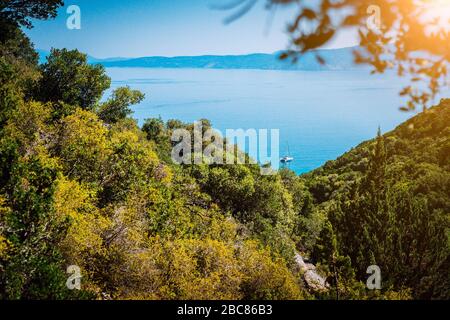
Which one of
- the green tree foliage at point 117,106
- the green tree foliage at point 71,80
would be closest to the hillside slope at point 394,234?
the green tree foliage at point 117,106

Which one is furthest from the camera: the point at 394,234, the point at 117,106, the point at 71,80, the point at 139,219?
the point at 117,106

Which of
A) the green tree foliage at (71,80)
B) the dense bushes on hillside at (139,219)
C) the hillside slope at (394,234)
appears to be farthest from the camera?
the green tree foliage at (71,80)

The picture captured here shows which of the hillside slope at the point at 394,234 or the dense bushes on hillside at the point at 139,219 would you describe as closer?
the dense bushes on hillside at the point at 139,219

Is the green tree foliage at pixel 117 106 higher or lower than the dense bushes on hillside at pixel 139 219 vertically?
higher

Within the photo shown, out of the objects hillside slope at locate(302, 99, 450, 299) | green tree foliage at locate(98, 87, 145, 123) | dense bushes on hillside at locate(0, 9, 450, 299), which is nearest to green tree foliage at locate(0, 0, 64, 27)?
dense bushes on hillside at locate(0, 9, 450, 299)

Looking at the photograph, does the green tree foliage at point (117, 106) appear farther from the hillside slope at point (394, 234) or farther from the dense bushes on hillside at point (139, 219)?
the hillside slope at point (394, 234)

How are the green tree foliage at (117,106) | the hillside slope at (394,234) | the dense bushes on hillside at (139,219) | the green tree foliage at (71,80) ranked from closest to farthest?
the dense bushes on hillside at (139,219) → the hillside slope at (394,234) → the green tree foliage at (71,80) → the green tree foliage at (117,106)

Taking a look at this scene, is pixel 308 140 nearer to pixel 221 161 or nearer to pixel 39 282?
pixel 221 161

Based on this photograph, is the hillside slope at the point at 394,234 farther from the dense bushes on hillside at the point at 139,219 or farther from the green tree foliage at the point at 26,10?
the green tree foliage at the point at 26,10

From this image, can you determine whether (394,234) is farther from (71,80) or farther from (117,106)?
(71,80)

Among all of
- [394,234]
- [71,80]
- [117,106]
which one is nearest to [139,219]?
[71,80]
